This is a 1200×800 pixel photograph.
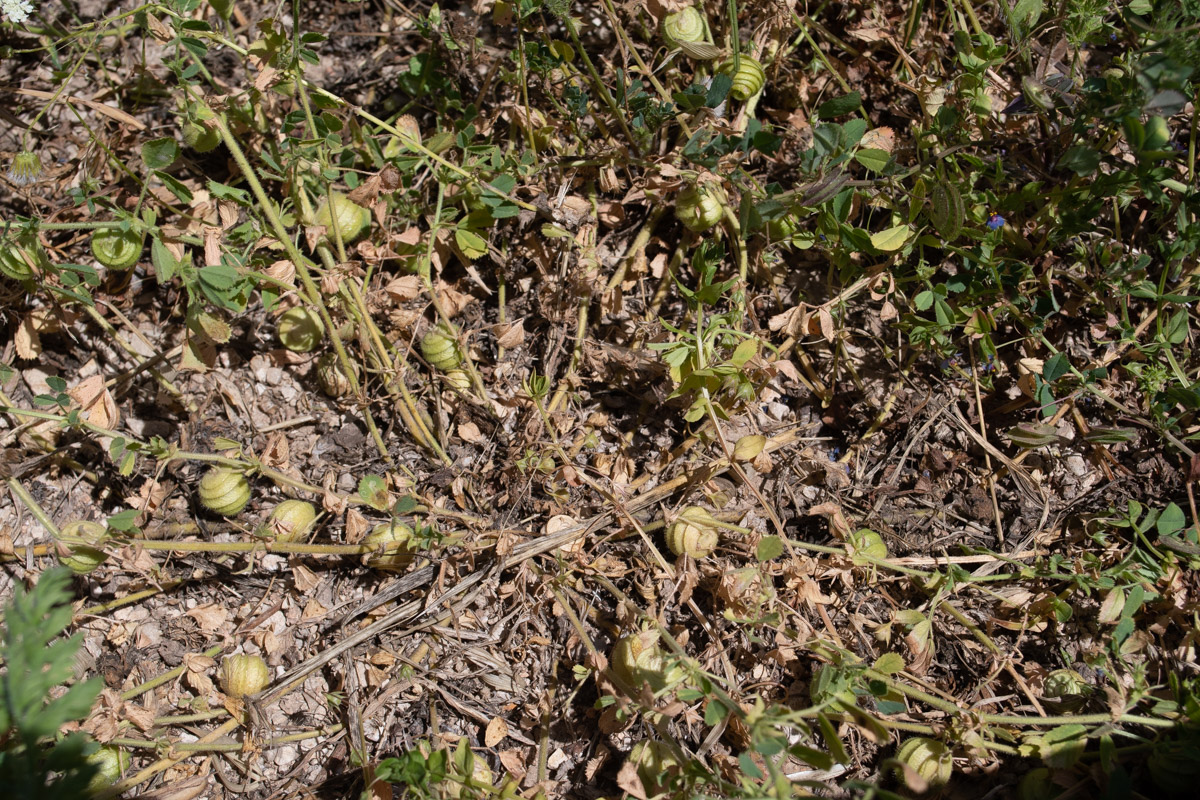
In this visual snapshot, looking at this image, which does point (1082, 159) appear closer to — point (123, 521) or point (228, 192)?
point (228, 192)

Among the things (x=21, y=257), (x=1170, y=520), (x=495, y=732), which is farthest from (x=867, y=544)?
(x=21, y=257)

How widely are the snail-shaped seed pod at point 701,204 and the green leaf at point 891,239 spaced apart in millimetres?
489

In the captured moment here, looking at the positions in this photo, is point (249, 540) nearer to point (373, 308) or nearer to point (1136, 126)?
point (373, 308)

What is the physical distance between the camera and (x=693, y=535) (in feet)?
7.59

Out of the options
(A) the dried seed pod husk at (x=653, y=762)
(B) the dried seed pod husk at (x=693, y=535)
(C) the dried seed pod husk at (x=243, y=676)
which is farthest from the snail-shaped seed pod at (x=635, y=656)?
(C) the dried seed pod husk at (x=243, y=676)

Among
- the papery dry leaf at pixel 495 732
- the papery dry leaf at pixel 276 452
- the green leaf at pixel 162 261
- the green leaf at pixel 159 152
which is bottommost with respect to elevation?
the papery dry leaf at pixel 495 732

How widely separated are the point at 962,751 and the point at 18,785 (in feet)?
7.52

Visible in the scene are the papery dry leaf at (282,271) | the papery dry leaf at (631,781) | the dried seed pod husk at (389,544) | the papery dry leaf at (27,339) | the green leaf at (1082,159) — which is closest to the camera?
the papery dry leaf at (631,781)

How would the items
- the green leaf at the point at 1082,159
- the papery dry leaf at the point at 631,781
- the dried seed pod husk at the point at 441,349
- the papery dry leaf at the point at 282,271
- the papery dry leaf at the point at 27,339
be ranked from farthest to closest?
the papery dry leaf at the point at 27,339 → the dried seed pod husk at the point at 441,349 → the papery dry leaf at the point at 282,271 → the green leaf at the point at 1082,159 → the papery dry leaf at the point at 631,781

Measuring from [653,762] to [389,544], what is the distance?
1041 millimetres

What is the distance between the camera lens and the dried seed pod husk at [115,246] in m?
2.39

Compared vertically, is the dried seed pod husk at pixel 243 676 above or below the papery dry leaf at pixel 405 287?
below

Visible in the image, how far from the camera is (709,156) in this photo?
2.36 m

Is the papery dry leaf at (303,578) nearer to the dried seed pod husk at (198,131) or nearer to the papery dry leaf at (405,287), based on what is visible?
the papery dry leaf at (405,287)
